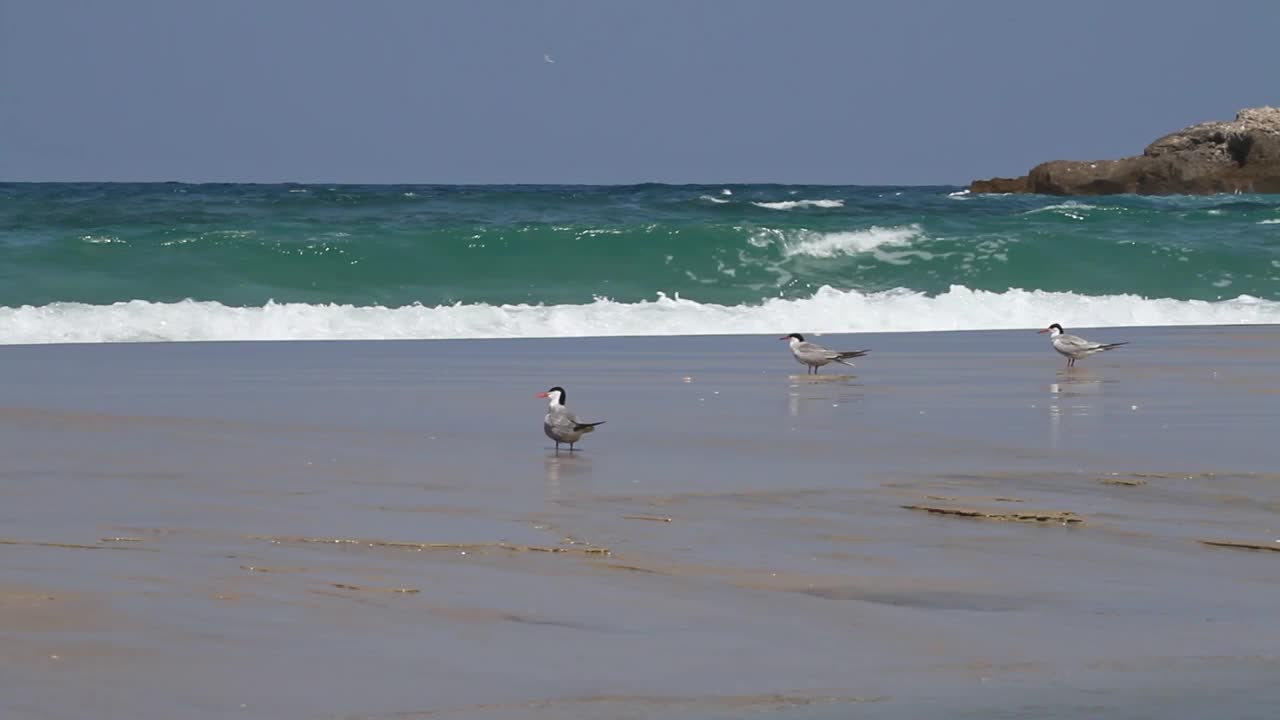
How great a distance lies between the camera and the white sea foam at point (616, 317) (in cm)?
2173

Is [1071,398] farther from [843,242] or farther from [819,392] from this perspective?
[843,242]

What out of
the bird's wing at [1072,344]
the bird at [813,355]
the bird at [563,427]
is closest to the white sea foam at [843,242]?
the bird's wing at [1072,344]

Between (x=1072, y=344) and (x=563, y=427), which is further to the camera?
(x=1072, y=344)

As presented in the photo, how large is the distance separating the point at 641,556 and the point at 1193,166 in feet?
259

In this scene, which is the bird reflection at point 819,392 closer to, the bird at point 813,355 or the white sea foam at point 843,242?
the bird at point 813,355

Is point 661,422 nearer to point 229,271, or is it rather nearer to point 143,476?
point 143,476

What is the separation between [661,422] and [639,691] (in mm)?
6458

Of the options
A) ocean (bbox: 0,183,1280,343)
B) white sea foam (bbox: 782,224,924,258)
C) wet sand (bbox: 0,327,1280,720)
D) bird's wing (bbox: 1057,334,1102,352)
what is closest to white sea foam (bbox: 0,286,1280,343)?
ocean (bbox: 0,183,1280,343)

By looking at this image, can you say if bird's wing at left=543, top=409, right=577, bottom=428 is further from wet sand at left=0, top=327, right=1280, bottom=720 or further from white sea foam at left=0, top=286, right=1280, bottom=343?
white sea foam at left=0, top=286, right=1280, bottom=343

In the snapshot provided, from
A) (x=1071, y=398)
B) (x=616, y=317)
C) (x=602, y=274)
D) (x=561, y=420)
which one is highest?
(x=602, y=274)

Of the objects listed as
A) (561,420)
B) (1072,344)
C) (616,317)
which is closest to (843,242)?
(616,317)

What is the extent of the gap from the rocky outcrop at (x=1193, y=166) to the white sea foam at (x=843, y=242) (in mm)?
51368

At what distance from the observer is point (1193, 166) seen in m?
81.2

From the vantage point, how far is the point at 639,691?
16.1 feet
